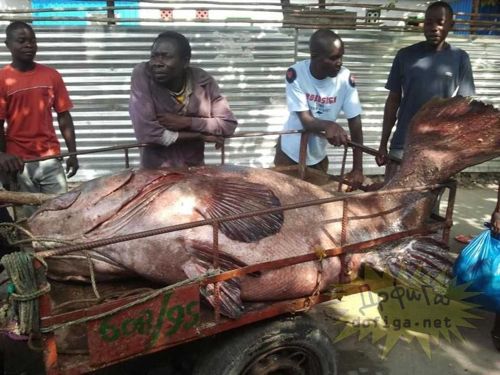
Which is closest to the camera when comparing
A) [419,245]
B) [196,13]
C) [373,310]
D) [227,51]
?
[419,245]

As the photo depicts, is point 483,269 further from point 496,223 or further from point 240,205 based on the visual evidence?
point 240,205

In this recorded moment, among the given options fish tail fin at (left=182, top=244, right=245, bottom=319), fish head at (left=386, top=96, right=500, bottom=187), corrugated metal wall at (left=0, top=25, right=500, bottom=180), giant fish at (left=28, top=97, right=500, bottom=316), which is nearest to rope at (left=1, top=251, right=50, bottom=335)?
giant fish at (left=28, top=97, right=500, bottom=316)

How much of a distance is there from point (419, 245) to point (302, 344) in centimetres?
91

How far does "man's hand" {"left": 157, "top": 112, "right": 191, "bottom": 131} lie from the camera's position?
3.03 m

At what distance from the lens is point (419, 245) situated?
278 centimetres

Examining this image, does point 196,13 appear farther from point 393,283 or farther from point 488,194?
point 393,283

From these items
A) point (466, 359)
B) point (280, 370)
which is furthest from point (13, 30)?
point (466, 359)

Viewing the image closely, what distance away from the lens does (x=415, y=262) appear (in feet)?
8.87

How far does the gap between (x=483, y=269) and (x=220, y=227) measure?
1.70 m

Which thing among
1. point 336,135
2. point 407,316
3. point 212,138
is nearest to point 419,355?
point 407,316

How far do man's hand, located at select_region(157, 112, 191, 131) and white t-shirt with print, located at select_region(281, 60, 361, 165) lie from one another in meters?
1.05

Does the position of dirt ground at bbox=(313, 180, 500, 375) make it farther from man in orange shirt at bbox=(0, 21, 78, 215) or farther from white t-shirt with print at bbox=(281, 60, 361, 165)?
man in orange shirt at bbox=(0, 21, 78, 215)

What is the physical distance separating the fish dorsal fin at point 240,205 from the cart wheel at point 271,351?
454 millimetres

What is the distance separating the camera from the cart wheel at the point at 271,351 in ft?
7.41
